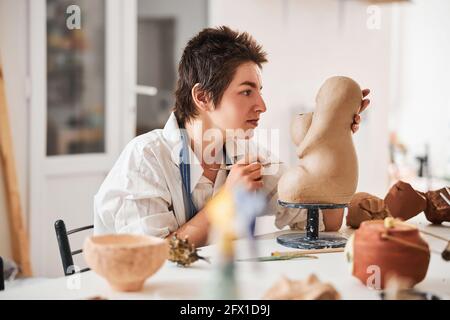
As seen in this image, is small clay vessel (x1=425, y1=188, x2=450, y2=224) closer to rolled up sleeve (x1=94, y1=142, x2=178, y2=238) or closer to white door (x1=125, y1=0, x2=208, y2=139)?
rolled up sleeve (x1=94, y1=142, x2=178, y2=238)

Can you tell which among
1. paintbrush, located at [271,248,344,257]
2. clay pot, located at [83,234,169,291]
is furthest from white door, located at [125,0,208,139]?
clay pot, located at [83,234,169,291]

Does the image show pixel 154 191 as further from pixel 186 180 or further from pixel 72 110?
pixel 72 110

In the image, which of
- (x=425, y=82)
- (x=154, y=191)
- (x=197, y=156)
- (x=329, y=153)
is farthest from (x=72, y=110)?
(x=425, y=82)

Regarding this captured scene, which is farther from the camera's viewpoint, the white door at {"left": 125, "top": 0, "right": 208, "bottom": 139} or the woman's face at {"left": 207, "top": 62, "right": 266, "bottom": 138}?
the white door at {"left": 125, "top": 0, "right": 208, "bottom": 139}

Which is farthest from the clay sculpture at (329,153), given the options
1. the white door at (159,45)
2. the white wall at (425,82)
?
the white wall at (425,82)

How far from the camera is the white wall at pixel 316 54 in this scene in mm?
3395

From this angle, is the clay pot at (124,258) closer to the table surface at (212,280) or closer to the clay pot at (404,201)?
the table surface at (212,280)

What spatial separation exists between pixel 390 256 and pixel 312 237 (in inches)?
13.4

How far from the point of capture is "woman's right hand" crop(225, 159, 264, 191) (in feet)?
3.43

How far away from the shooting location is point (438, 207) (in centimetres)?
131

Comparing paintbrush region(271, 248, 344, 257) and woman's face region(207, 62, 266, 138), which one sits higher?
woman's face region(207, 62, 266, 138)

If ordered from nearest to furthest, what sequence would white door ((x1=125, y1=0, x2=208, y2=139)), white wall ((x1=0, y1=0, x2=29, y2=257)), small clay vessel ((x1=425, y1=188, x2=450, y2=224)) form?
small clay vessel ((x1=425, y1=188, x2=450, y2=224)) → white wall ((x1=0, y1=0, x2=29, y2=257)) → white door ((x1=125, y1=0, x2=208, y2=139))

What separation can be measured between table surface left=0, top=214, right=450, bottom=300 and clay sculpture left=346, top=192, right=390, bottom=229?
234 mm

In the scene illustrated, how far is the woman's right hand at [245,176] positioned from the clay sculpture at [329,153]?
0.22ft
